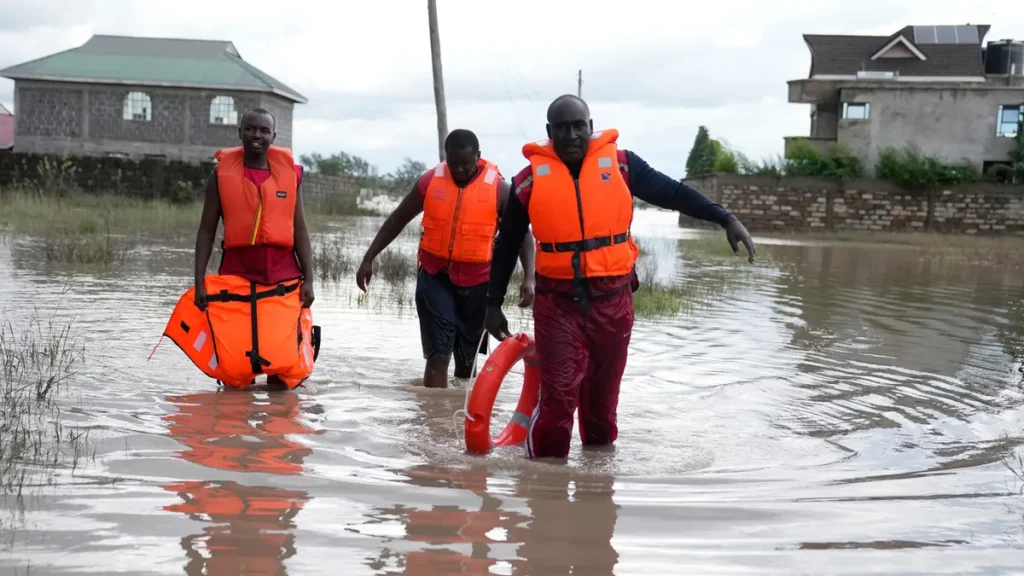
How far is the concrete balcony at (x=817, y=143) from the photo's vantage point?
43594mm

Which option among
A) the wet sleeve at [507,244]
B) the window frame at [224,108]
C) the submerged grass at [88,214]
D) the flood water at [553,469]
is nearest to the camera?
the flood water at [553,469]

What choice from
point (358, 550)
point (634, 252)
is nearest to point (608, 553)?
point (358, 550)

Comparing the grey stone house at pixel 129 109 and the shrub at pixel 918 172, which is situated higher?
the grey stone house at pixel 129 109

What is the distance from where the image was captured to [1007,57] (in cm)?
5062

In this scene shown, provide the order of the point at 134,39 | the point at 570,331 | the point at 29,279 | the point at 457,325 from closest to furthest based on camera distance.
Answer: the point at 570,331
the point at 457,325
the point at 29,279
the point at 134,39

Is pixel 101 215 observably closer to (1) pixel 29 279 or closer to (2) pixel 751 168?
(1) pixel 29 279

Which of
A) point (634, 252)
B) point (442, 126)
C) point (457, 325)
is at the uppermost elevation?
point (442, 126)

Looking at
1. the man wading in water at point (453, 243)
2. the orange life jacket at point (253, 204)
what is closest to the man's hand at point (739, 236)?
the man wading in water at point (453, 243)

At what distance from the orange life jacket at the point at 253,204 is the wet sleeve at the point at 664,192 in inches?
101

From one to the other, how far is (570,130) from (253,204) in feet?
8.26

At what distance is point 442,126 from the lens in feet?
62.2

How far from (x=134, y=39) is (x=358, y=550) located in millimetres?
45558

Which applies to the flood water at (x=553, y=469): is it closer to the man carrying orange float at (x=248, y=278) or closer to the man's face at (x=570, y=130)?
the man carrying orange float at (x=248, y=278)

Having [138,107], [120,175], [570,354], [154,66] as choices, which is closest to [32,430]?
[570,354]
